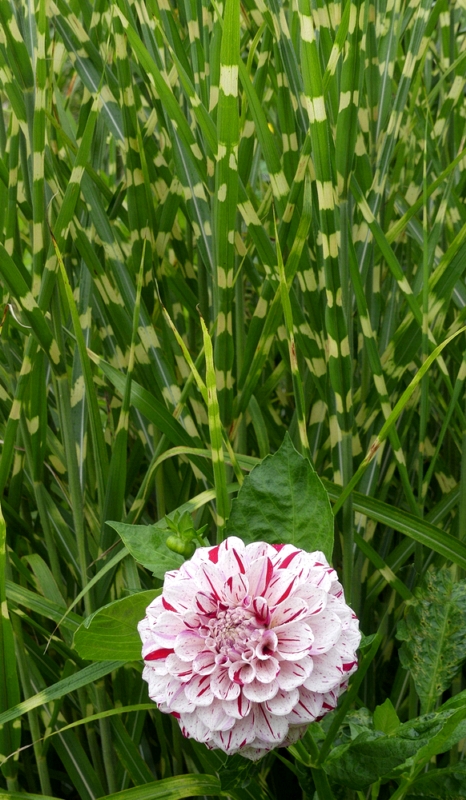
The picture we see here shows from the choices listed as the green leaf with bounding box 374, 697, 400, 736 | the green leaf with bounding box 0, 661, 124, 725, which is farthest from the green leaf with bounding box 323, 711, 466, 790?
the green leaf with bounding box 0, 661, 124, 725

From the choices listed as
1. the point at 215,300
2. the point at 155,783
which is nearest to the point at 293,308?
the point at 215,300

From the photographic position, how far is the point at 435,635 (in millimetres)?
407

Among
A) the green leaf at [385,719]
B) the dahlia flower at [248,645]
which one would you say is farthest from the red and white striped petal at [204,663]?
the green leaf at [385,719]

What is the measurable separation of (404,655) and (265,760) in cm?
14

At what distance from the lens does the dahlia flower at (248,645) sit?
0.27 metres

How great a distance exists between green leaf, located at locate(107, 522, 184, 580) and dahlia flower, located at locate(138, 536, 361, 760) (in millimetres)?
38

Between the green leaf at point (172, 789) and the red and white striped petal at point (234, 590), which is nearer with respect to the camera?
the red and white striped petal at point (234, 590)

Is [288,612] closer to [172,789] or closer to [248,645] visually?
[248,645]

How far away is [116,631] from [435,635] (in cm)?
18

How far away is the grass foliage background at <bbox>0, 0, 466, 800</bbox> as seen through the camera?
417 mm

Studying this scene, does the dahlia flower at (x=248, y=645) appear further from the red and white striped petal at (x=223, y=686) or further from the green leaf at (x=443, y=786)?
the green leaf at (x=443, y=786)

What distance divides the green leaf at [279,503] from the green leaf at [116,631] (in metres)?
0.05

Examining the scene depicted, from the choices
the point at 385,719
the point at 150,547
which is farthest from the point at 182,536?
the point at 385,719

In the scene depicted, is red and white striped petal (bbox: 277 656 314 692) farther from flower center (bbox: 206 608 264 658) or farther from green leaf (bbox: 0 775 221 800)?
green leaf (bbox: 0 775 221 800)
